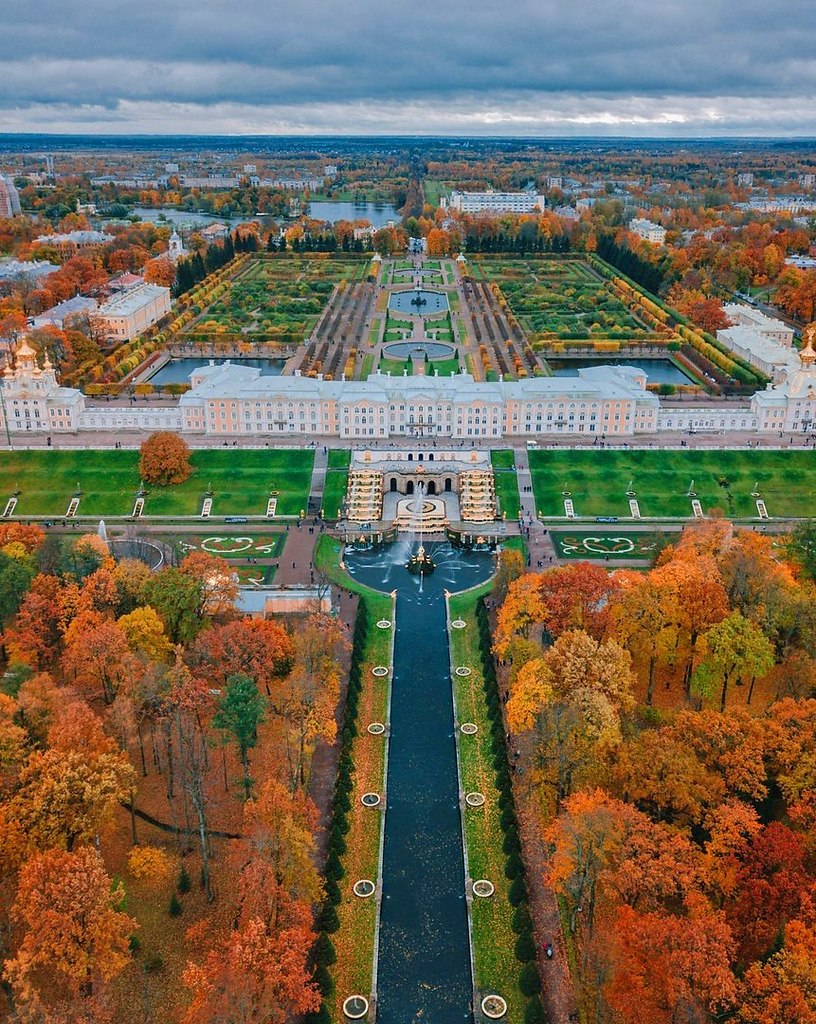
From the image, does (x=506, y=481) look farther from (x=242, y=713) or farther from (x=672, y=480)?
(x=242, y=713)

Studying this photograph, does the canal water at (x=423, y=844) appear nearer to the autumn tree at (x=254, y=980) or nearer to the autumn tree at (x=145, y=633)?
the autumn tree at (x=254, y=980)

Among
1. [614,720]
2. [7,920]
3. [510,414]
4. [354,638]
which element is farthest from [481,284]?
[7,920]

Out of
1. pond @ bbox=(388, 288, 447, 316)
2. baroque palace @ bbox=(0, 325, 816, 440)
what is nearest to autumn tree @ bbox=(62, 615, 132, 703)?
baroque palace @ bbox=(0, 325, 816, 440)

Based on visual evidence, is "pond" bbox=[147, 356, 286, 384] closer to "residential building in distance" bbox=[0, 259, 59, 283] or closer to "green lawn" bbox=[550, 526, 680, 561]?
"residential building in distance" bbox=[0, 259, 59, 283]

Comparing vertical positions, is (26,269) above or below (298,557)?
above

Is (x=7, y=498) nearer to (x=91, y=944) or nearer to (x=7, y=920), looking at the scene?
(x=7, y=920)

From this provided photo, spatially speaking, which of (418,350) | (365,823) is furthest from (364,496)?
(418,350)
